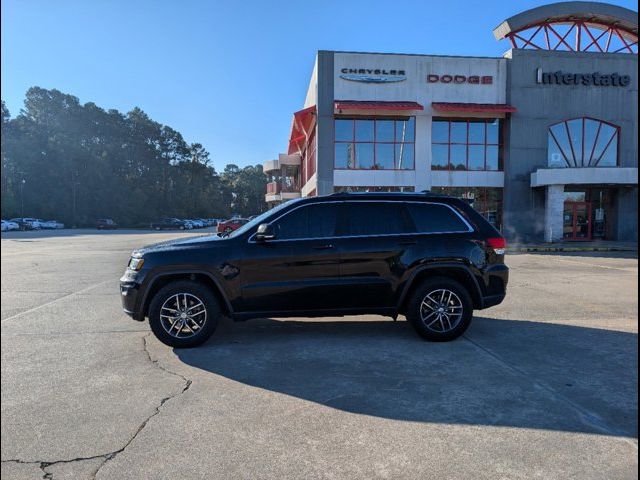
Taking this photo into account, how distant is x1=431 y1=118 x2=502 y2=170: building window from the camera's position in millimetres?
25609

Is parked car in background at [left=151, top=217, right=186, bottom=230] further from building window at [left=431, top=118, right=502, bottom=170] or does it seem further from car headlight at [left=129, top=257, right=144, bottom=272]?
car headlight at [left=129, top=257, right=144, bottom=272]

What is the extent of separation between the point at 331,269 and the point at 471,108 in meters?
22.2

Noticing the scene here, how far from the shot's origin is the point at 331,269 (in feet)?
17.9

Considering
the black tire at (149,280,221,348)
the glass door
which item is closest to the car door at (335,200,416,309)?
the black tire at (149,280,221,348)

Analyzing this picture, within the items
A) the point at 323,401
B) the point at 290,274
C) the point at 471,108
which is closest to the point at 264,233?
the point at 290,274

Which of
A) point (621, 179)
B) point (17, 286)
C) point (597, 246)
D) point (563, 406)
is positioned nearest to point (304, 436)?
point (563, 406)

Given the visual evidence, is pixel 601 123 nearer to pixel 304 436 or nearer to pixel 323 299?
pixel 323 299

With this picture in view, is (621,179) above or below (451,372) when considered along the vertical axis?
above

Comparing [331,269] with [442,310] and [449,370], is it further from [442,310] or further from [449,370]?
[449,370]

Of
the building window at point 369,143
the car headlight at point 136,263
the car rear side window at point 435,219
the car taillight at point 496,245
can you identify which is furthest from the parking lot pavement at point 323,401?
the building window at point 369,143

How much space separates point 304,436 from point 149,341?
10.6ft

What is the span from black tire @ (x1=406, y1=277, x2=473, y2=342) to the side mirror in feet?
6.37

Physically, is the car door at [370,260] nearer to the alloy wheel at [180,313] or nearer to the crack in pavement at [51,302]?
the alloy wheel at [180,313]

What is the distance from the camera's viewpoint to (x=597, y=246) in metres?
22.1
